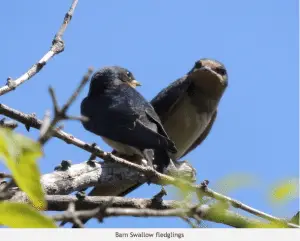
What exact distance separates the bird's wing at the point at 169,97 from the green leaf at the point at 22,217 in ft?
17.8

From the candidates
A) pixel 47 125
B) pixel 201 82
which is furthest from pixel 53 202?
pixel 201 82

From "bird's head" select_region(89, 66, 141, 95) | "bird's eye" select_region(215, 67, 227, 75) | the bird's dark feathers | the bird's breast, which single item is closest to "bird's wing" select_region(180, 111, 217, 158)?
the bird's breast

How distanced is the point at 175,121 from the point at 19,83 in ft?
11.1

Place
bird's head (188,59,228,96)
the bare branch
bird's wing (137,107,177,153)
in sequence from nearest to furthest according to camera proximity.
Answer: the bare branch < bird's wing (137,107,177,153) < bird's head (188,59,228,96)

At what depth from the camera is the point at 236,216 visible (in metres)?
2.30

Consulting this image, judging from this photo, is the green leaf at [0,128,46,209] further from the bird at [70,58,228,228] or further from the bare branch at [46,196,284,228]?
the bird at [70,58,228,228]

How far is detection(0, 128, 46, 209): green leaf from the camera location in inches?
32.8

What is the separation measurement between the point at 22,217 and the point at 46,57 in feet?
8.28

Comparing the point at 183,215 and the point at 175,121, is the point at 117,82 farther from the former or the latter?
the point at 183,215

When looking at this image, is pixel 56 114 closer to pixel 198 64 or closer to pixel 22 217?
pixel 22 217

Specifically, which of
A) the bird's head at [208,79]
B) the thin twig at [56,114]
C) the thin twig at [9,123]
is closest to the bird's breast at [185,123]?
the bird's head at [208,79]

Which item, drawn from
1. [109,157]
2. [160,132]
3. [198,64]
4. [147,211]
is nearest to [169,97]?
[198,64]

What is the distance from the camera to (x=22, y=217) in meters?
0.83

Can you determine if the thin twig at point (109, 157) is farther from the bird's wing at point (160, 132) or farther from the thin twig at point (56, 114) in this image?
the bird's wing at point (160, 132)
